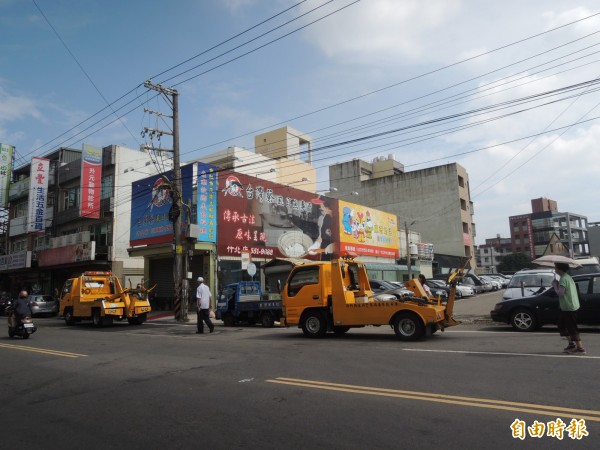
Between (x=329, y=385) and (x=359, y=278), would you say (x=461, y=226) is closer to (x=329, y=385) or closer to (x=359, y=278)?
(x=359, y=278)

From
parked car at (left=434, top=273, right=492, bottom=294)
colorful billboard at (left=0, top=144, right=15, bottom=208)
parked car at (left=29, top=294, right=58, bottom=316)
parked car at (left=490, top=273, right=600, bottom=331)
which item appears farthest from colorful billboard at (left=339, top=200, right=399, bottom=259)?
colorful billboard at (left=0, top=144, right=15, bottom=208)

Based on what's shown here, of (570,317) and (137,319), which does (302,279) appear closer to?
(570,317)

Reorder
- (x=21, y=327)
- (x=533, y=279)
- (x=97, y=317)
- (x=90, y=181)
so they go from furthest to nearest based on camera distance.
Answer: (x=90, y=181) → (x=97, y=317) → (x=533, y=279) → (x=21, y=327)

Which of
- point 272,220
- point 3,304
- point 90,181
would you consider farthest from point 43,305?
point 272,220

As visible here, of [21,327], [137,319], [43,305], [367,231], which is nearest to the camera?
[21,327]

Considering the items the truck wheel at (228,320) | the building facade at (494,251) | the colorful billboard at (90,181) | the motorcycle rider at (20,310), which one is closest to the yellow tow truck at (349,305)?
the truck wheel at (228,320)

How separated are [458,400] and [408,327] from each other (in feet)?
19.2

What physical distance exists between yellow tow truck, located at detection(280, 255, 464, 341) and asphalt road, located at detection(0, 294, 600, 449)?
2.45 ft

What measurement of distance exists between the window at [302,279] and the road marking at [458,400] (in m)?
6.01

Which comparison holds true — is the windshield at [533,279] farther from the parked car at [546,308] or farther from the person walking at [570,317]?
the person walking at [570,317]

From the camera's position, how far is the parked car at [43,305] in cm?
2912

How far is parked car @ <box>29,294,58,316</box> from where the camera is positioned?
95.5ft

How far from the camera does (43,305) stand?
29.4 metres

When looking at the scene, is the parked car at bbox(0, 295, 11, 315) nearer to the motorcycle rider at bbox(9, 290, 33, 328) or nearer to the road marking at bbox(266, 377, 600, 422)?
the motorcycle rider at bbox(9, 290, 33, 328)
